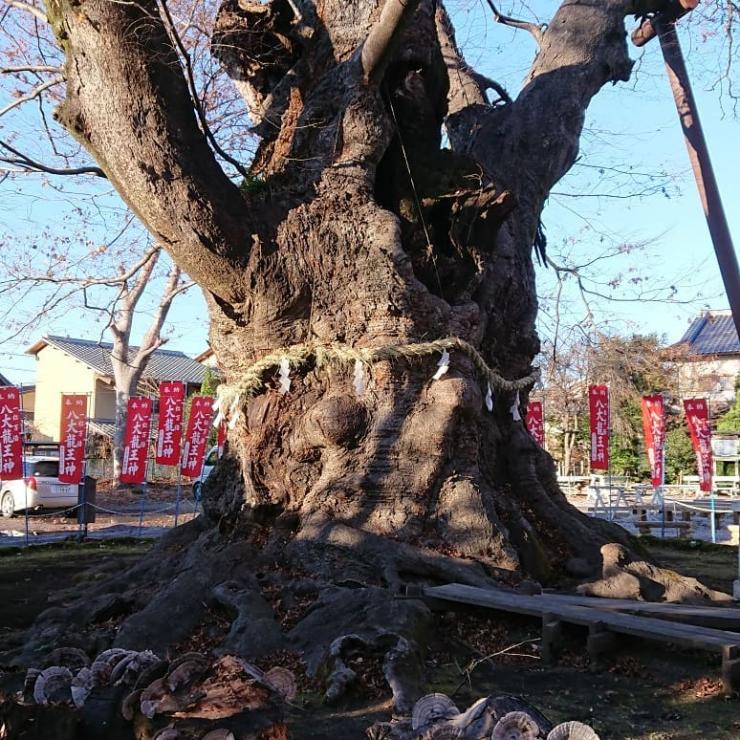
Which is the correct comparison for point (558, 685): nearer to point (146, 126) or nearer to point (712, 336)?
point (146, 126)

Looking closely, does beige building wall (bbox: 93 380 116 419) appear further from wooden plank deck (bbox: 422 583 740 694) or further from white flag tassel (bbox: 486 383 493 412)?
wooden plank deck (bbox: 422 583 740 694)

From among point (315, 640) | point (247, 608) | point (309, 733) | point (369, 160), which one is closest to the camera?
point (309, 733)

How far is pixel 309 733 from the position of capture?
3641mm

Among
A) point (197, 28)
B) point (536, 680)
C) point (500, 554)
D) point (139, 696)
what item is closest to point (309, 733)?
point (139, 696)

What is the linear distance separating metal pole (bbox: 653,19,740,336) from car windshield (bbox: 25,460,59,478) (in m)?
16.2

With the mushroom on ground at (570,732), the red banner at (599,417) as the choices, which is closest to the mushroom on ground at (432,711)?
the mushroom on ground at (570,732)

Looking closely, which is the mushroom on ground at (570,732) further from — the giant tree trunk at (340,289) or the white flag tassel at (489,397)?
the white flag tassel at (489,397)

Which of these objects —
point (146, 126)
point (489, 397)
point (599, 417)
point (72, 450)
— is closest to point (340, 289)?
point (489, 397)

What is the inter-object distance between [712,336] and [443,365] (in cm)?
2782

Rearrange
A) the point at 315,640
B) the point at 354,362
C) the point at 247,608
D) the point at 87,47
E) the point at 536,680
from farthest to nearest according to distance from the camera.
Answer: the point at 354,362 → the point at 87,47 → the point at 247,608 → the point at 315,640 → the point at 536,680

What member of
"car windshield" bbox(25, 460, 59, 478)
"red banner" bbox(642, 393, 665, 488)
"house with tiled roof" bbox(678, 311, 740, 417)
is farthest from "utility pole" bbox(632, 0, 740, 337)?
"house with tiled roof" bbox(678, 311, 740, 417)

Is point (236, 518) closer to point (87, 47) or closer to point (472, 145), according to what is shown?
point (87, 47)

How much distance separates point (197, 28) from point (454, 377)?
414 cm

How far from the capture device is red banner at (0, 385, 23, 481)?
14.1 metres
